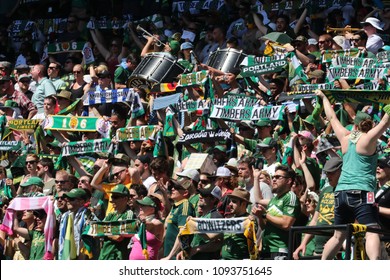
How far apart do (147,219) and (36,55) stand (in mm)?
10113

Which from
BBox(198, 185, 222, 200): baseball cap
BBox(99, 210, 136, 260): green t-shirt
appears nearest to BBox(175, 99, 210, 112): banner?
BBox(99, 210, 136, 260): green t-shirt

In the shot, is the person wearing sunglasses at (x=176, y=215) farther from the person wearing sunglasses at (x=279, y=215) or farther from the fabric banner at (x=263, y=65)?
the fabric banner at (x=263, y=65)

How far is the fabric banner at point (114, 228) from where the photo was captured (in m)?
15.1

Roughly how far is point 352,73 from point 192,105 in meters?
2.37

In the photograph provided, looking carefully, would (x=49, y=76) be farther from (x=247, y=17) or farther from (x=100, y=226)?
(x=100, y=226)

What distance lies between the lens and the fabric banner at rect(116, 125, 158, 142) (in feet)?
59.8

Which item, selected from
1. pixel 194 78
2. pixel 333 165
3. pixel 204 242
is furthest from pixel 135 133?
pixel 333 165

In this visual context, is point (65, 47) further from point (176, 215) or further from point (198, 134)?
point (176, 215)

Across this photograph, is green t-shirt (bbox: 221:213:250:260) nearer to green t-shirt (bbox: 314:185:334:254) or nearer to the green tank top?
green t-shirt (bbox: 314:185:334:254)

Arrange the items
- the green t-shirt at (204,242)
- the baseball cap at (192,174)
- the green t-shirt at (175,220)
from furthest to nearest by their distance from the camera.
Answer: the baseball cap at (192,174) < the green t-shirt at (175,220) < the green t-shirt at (204,242)

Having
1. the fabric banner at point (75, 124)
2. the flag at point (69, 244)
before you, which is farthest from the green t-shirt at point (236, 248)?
the fabric banner at point (75, 124)

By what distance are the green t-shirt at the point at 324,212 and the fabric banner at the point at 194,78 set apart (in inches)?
196

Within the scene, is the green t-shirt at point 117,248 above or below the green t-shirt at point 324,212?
below

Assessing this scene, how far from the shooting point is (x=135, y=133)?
18.4m
